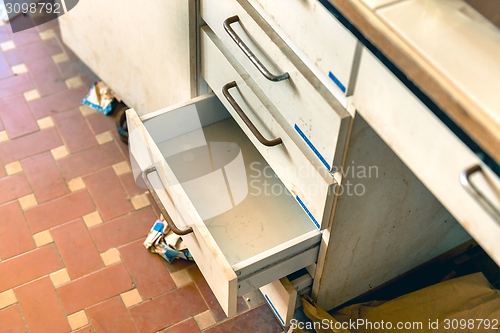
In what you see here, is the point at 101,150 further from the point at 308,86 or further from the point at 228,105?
the point at 308,86

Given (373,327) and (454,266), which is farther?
(454,266)

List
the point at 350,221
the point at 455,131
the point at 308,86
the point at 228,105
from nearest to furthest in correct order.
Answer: the point at 455,131 → the point at 308,86 → the point at 350,221 → the point at 228,105

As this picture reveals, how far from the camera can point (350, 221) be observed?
1.30 meters

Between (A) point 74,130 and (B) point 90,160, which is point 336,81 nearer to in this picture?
(B) point 90,160

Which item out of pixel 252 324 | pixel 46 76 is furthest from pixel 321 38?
pixel 46 76

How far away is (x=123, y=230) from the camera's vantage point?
1.80 meters

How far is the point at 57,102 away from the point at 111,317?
838 millimetres

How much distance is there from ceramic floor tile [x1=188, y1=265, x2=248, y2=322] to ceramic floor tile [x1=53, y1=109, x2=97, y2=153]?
0.58 m

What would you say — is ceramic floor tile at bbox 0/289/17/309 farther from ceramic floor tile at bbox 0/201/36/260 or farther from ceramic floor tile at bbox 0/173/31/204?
ceramic floor tile at bbox 0/173/31/204

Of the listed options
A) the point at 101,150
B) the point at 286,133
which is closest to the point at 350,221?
the point at 286,133

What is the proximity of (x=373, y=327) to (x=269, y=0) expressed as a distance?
0.87 meters

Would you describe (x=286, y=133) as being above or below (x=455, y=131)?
below

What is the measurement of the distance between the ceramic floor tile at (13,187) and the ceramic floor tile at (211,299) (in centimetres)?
58

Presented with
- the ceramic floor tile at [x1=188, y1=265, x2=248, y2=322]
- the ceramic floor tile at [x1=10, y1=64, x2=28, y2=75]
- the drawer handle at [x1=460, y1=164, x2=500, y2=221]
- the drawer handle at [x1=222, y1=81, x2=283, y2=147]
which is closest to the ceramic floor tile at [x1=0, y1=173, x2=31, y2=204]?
the ceramic floor tile at [x1=10, y1=64, x2=28, y2=75]
